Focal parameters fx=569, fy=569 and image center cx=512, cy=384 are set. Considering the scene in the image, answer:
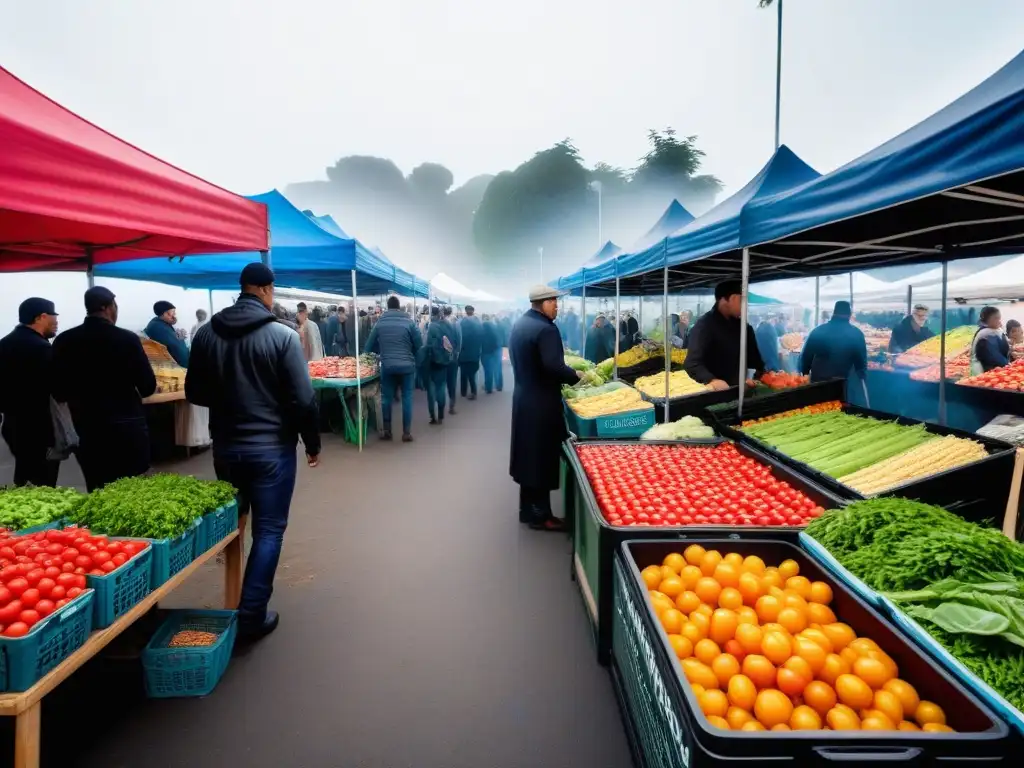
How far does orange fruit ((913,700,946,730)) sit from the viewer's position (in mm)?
1554

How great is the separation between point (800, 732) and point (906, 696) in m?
0.49

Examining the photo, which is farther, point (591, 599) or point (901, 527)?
point (591, 599)

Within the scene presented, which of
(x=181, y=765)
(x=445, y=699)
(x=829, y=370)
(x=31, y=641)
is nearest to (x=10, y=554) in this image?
(x=31, y=641)

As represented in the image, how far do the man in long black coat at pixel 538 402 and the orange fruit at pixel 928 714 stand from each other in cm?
360

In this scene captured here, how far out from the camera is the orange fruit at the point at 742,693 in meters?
1.70

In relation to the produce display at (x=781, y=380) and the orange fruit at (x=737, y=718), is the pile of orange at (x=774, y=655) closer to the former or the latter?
the orange fruit at (x=737, y=718)

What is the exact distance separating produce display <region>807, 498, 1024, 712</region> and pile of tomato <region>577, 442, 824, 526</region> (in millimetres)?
552

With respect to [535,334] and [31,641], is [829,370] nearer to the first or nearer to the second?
[535,334]

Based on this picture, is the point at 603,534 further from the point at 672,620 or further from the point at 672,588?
the point at 672,620

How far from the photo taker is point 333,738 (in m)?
2.57

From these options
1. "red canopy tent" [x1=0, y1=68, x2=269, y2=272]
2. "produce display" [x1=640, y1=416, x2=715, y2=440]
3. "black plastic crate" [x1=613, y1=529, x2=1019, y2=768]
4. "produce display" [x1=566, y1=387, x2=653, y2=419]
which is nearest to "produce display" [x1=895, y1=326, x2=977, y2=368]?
"produce display" [x1=566, y1=387, x2=653, y2=419]

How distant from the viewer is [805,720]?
1.54m

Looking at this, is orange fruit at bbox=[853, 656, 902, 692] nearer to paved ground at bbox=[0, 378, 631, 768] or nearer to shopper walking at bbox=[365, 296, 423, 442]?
paved ground at bbox=[0, 378, 631, 768]

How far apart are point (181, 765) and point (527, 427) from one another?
3401 mm
